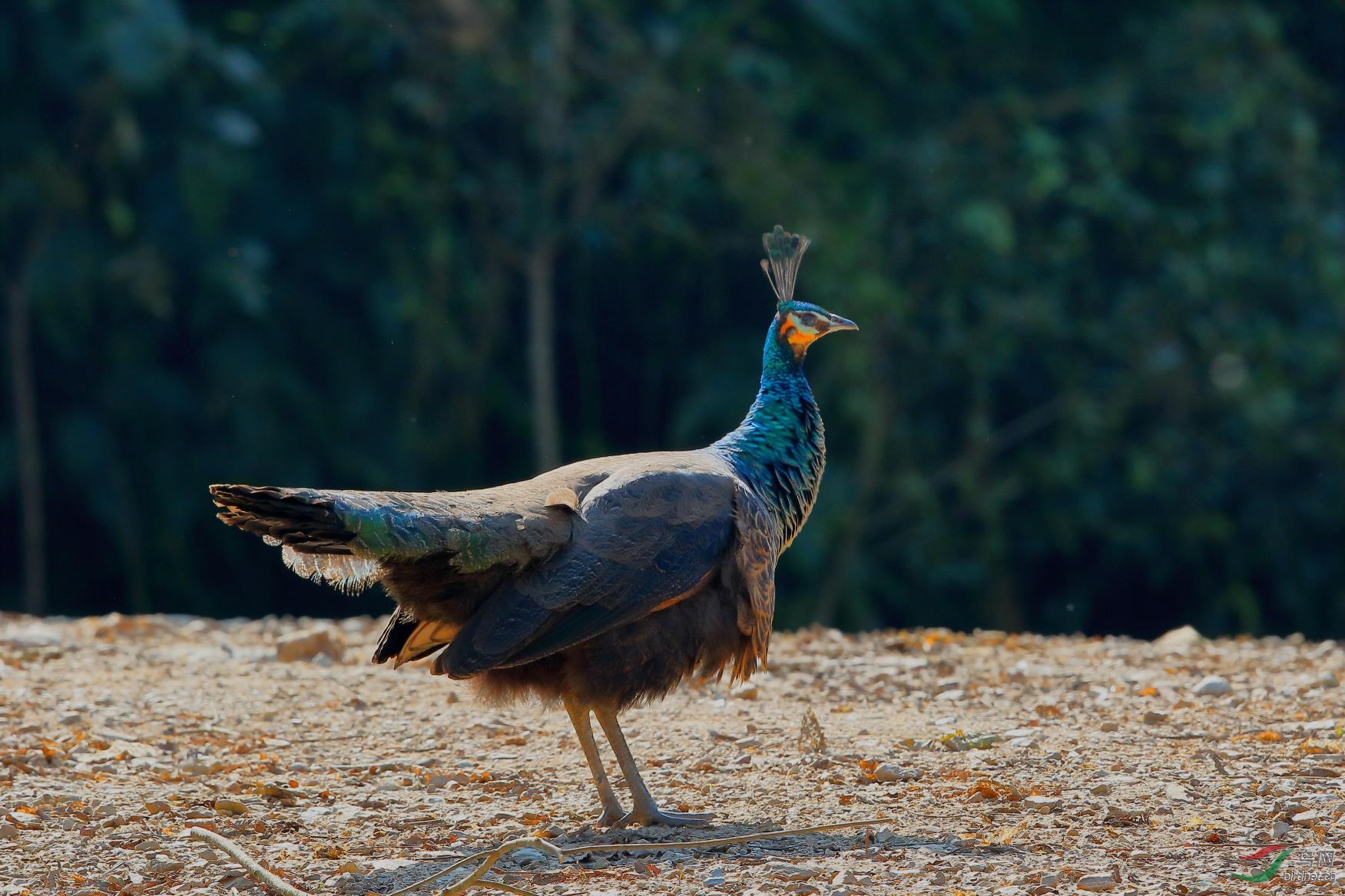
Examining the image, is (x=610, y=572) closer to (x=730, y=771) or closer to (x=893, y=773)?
(x=730, y=771)

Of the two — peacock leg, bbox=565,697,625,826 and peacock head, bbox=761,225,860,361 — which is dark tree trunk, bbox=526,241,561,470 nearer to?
peacock head, bbox=761,225,860,361

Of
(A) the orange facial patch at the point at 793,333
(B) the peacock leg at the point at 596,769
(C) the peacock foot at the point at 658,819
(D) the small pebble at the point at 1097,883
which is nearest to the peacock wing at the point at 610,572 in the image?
(B) the peacock leg at the point at 596,769

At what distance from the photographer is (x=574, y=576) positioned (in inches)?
180

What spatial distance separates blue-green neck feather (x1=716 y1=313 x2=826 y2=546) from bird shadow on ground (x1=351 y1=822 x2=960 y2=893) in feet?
3.92

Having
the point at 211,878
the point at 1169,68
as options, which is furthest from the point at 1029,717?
the point at 1169,68

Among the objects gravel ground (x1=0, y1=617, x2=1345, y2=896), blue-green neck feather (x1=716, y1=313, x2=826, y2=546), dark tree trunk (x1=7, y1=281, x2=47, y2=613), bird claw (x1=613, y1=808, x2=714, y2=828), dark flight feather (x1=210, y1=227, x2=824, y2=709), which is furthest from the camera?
dark tree trunk (x1=7, y1=281, x2=47, y2=613)

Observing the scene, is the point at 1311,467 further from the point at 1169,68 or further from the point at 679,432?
the point at 679,432

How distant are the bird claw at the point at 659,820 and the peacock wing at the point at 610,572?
1.72ft

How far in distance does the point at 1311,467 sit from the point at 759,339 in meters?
4.84

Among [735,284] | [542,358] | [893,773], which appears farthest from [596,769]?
[735,284]

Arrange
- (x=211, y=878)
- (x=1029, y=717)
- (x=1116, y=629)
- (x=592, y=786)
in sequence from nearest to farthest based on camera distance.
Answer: (x=211, y=878)
(x=592, y=786)
(x=1029, y=717)
(x=1116, y=629)

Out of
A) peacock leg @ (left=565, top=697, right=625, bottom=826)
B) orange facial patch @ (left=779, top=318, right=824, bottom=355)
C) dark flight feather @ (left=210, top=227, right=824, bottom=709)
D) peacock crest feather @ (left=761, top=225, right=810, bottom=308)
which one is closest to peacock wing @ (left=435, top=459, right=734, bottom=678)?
dark flight feather @ (left=210, top=227, right=824, bottom=709)

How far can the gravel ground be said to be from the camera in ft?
13.4

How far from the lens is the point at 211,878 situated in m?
4.08
